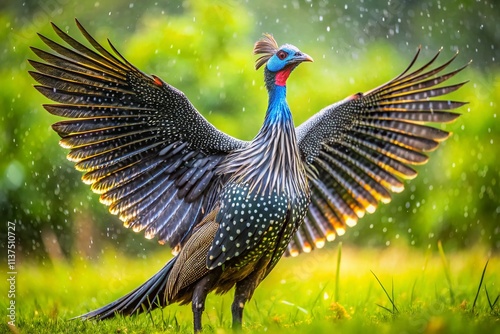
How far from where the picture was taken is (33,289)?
25.6 feet

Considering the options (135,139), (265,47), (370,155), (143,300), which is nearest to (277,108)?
(265,47)

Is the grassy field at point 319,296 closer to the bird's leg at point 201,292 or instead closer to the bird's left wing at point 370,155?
the bird's leg at point 201,292

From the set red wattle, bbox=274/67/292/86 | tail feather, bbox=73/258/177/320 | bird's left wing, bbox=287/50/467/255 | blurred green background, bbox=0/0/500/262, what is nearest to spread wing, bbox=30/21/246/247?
tail feather, bbox=73/258/177/320

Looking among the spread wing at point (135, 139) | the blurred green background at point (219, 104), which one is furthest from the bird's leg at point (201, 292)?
the blurred green background at point (219, 104)

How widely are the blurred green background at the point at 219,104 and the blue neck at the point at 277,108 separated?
178 inches

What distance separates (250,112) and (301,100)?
28.9 inches

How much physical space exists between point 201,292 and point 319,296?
3.40ft

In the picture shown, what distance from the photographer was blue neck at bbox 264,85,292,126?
202 inches

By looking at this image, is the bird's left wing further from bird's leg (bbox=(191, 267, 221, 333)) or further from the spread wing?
bird's leg (bbox=(191, 267, 221, 333))

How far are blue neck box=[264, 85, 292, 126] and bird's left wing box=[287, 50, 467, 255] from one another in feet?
2.69

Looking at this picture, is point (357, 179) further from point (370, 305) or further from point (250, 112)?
point (250, 112)

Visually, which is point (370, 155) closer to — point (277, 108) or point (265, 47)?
point (277, 108)

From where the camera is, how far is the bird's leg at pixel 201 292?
16.4 ft

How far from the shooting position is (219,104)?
10078mm
